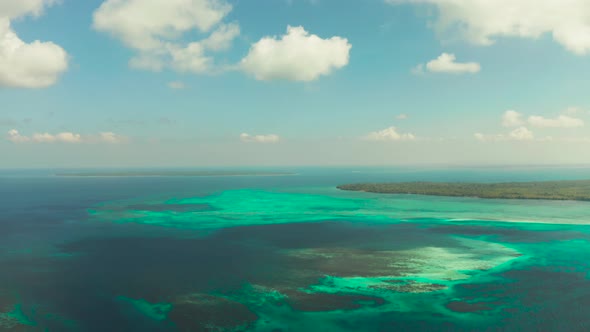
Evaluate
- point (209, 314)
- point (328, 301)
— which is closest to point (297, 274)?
point (328, 301)

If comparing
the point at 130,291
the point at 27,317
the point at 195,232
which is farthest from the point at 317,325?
the point at 195,232

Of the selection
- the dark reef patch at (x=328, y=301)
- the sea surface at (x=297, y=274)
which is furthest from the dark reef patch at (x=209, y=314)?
the dark reef patch at (x=328, y=301)

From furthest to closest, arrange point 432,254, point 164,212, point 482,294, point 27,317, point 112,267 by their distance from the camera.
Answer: point 164,212 < point 432,254 < point 112,267 < point 482,294 < point 27,317

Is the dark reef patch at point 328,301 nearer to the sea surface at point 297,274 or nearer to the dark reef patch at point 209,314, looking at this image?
the sea surface at point 297,274

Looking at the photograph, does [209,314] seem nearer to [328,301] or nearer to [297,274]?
[328,301]

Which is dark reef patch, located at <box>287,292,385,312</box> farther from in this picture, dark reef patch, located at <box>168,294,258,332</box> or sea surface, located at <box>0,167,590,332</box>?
dark reef patch, located at <box>168,294,258,332</box>

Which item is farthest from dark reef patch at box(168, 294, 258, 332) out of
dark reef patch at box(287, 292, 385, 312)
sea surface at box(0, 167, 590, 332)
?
dark reef patch at box(287, 292, 385, 312)

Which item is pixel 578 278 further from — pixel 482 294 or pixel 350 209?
pixel 350 209

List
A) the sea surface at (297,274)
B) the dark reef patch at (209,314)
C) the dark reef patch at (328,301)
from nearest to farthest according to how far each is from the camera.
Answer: the dark reef patch at (209,314) < the sea surface at (297,274) < the dark reef patch at (328,301)
